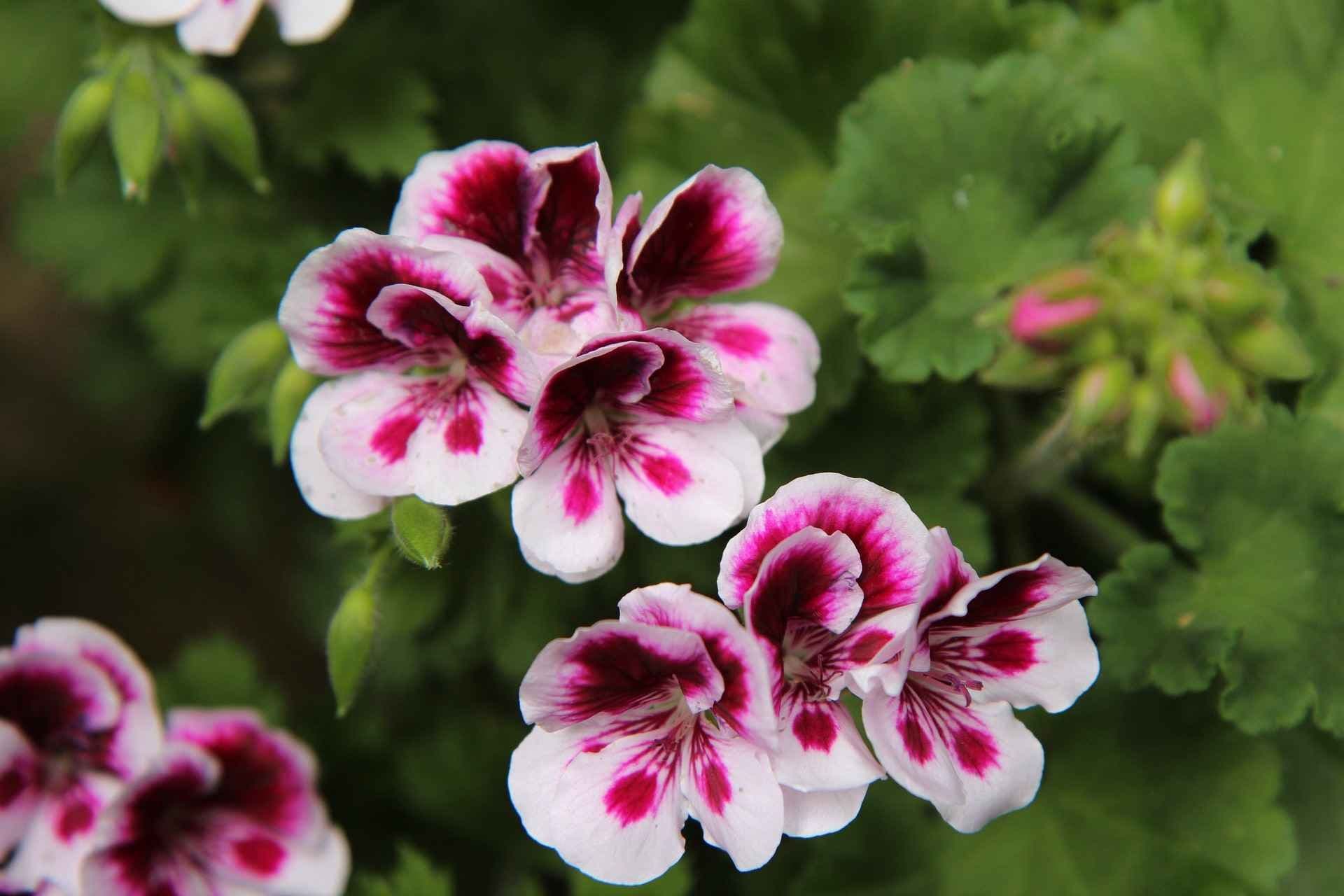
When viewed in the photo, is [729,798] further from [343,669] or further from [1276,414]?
[1276,414]

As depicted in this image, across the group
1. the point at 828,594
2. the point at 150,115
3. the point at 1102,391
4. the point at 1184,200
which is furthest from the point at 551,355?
the point at 150,115

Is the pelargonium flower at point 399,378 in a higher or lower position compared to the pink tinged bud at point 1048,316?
lower

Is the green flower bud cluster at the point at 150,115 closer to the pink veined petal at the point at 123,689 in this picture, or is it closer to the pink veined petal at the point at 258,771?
A: the pink veined petal at the point at 123,689

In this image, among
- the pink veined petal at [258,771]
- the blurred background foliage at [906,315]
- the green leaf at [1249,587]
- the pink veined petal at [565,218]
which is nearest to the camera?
the pink veined petal at [565,218]

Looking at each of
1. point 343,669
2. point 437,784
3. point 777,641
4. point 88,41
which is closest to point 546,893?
point 437,784

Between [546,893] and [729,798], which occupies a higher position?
[729,798]

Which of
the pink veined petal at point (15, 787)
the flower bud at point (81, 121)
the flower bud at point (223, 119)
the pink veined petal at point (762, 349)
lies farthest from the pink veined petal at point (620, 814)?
the flower bud at point (81, 121)
